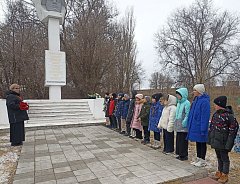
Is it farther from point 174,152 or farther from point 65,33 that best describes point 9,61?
point 174,152

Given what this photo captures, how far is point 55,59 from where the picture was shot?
42.4 feet

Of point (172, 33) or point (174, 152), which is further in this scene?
point (172, 33)

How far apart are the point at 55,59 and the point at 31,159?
349 inches

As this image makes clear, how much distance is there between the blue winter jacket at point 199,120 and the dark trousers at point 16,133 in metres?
4.73

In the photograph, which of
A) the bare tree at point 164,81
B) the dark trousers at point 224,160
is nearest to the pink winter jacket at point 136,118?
the dark trousers at point 224,160

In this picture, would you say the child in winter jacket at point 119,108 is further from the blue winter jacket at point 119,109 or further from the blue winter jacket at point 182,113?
the blue winter jacket at point 182,113

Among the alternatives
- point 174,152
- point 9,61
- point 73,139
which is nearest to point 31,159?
point 73,139

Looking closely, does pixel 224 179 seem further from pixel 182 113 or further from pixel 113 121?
pixel 113 121

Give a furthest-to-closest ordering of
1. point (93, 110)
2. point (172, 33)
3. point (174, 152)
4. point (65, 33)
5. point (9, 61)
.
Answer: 1. point (172, 33)
2. point (65, 33)
3. point (9, 61)
4. point (93, 110)
5. point (174, 152)

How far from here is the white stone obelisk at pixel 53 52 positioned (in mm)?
12843

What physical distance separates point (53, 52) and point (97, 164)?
984cm

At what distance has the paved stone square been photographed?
3771 millimetres

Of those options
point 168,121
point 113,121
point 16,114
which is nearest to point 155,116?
point 168,121

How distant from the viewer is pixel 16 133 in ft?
20.8
